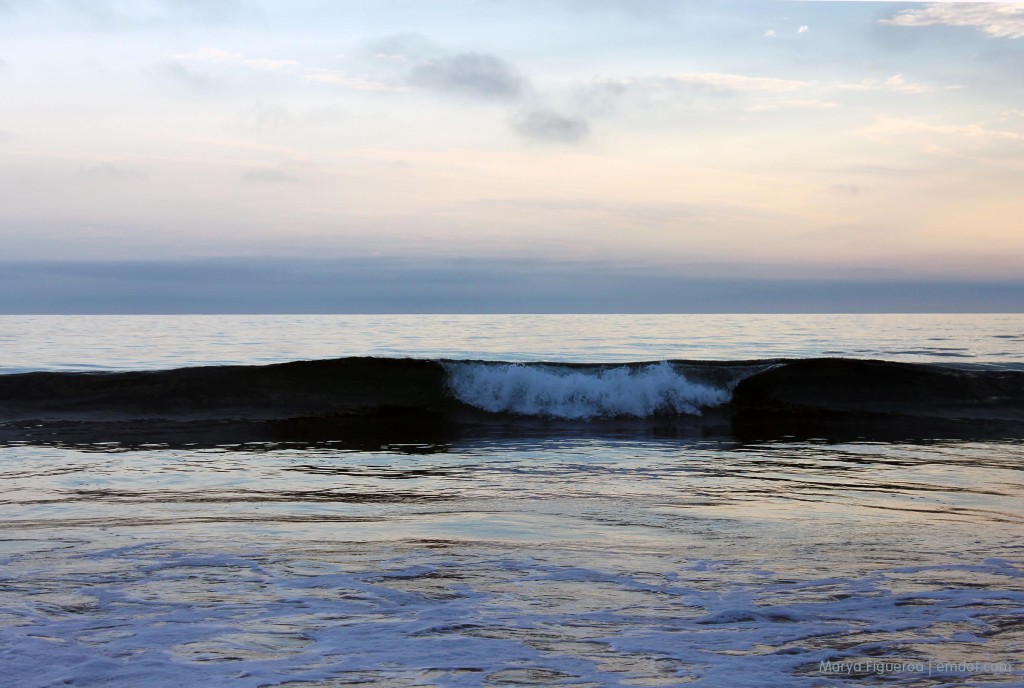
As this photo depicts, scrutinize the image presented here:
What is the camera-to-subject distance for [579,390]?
1462cm

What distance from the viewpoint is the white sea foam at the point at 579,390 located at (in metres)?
14.3

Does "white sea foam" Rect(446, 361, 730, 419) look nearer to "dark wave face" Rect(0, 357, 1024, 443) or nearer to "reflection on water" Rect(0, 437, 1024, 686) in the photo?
"dark wave face" Rect(0, 357, 1024, 443)

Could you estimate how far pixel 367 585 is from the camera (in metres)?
4.36

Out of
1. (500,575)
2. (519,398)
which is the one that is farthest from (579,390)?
(500,575)

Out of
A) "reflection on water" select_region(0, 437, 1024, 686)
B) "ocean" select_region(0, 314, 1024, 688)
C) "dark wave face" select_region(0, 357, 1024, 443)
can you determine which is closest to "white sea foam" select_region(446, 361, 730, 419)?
"dark wave face" select_region(0, 357, 1024, 443)

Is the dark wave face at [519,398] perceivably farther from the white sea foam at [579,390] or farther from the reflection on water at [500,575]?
the reflection on water at [500,575]

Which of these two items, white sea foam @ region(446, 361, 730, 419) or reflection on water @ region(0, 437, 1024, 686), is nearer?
reflection on water @ region(0, 437, 1024, 686)

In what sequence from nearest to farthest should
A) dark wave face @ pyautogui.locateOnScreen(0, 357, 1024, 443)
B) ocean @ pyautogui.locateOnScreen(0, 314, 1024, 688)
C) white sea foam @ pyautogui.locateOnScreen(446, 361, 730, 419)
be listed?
1. ocean @ pyautogui.locateOnScreen(0, 314, 1024, 688)
2. dark wave face @ pyautogui.locateOnScreen(0, 357, 1024, 443)
3. white sea foam @ pyautogui.locateOnScreen(446, 361, 730, 419)

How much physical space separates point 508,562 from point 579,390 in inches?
390

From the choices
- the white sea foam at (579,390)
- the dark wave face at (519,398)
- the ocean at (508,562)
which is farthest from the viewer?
the white sea foam at (579,390)

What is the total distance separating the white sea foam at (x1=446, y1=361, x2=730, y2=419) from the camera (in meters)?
14.3

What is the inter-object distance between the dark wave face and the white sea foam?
0.02 metres

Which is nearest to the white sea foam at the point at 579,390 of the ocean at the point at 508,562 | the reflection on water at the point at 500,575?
the ocean at the point at 508,562

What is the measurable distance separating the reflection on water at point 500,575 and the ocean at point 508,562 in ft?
0.06
